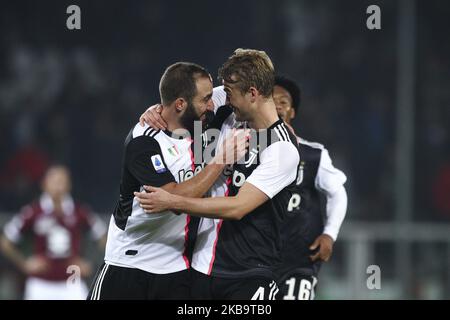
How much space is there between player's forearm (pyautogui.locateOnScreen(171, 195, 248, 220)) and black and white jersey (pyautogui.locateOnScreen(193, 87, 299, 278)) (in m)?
0.19

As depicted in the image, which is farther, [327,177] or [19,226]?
[19,226]

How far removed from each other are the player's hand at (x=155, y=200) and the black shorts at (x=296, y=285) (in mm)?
1511

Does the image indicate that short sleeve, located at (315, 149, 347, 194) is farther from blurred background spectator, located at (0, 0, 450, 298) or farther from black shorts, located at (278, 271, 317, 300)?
blurred background spectator, located at (0, 0, 450, 298)

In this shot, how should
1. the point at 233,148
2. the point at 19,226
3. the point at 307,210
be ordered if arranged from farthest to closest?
the point at 19,226 < the point at 307,210 < the point at 233,148

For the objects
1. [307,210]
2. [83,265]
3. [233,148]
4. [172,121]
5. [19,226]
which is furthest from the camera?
[83,265]

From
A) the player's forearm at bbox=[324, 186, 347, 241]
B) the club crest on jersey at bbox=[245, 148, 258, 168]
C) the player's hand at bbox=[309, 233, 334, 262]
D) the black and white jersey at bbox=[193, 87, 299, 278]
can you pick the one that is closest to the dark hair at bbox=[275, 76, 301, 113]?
the player's forearm at bbox=[324, 186, 347, 241]

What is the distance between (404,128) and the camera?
39.4 feet

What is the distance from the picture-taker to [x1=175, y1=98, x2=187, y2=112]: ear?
222 inches

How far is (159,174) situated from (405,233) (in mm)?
6456

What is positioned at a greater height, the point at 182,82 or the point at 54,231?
the point at 182,82

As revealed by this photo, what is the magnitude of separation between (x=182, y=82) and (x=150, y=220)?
2.60 ft

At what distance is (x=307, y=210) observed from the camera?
6.80 meters

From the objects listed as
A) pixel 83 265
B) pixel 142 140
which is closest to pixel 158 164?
pixel 142 140

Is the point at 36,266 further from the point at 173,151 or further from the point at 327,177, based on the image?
the point at 173,151
